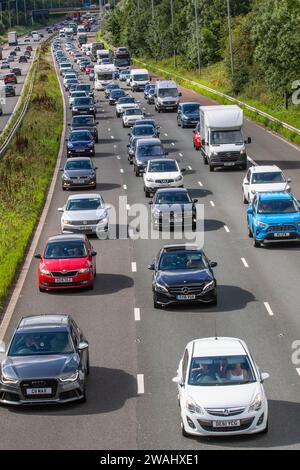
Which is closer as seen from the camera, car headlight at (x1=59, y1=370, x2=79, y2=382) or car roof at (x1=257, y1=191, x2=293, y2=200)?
car headlight at (x1=59, y1=370, x2=79, y2=382)

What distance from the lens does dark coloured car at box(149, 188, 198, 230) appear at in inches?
1615

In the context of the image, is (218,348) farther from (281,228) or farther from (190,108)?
(190,108)

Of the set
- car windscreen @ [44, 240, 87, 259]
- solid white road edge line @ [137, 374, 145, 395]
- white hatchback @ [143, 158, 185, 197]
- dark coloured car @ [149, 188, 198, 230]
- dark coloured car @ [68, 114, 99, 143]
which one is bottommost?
dark coloured car @ [68, 114, 99, 143]

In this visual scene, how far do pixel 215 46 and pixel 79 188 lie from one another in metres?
66.7

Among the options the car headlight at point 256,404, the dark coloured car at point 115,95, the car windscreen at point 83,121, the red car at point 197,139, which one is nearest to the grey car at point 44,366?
the car headlight at point 256,404

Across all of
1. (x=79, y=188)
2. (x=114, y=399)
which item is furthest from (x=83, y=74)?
(x=114, y=399)

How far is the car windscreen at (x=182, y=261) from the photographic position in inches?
1164

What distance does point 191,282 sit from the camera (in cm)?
2867

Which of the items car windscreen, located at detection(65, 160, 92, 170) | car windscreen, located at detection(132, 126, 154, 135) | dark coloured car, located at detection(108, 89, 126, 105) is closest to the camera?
car windscreen, located at detection(65, 160, 92, 170)

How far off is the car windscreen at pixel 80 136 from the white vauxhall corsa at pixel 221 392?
43814 millimetres

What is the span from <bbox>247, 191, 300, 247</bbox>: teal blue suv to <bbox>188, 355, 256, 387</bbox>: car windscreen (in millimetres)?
16882

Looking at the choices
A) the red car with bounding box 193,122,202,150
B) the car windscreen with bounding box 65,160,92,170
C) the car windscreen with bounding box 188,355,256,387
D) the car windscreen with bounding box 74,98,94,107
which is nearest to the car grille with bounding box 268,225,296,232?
the car windscreen with bounding box 188,355,256,387

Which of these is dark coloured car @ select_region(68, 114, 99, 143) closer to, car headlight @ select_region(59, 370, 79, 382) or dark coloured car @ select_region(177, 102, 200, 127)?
dark coloured car @ select_region(177, 102, 200, 127)
